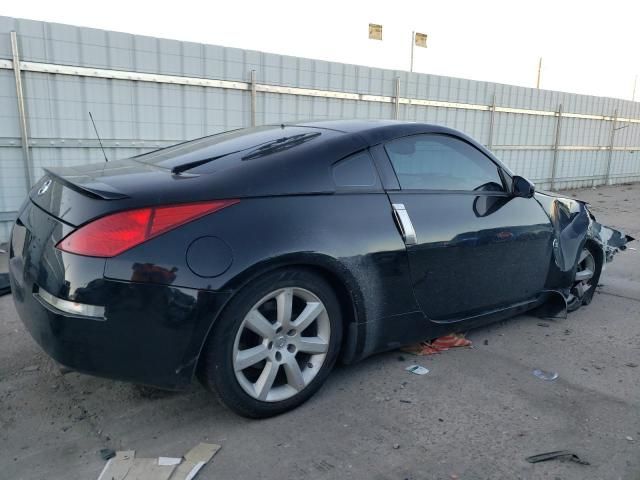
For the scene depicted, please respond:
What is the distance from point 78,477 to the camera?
2188mm

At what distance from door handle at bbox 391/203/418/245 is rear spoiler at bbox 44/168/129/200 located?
4.63ft

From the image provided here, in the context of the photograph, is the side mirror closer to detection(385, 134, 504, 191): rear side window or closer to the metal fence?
detection(385, 134, 504, 191): rear side window

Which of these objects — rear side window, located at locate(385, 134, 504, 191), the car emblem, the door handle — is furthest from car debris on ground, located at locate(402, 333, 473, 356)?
the car emblem

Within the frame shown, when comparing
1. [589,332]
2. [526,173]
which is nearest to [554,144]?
[526,173]

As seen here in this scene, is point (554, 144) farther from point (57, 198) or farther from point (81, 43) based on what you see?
point (57, 198)

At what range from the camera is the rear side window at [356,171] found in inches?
110

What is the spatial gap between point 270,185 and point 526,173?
12093 millimetres

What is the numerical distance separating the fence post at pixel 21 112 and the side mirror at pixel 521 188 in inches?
211

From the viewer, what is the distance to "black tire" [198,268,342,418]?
2359 mm

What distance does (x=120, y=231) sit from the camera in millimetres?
2199

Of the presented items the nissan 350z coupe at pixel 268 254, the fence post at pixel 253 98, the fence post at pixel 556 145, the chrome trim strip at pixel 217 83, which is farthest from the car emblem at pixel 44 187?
the fence post at pixel 556 145

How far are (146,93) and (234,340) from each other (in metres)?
5.38

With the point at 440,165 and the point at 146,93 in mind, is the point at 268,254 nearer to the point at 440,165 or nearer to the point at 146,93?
the point at 440,165

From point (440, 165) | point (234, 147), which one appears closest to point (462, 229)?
point (440, 165)
